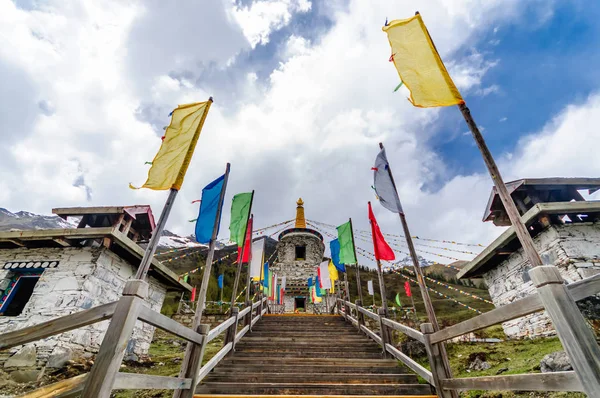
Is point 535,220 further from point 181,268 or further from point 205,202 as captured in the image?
point 181,268

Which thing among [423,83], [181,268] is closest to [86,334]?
[423,83]

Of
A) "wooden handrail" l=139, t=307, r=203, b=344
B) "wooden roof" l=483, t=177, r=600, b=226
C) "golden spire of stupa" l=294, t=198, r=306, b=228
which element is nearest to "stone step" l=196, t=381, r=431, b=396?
"wooden handrail" l=139, t=307, r=203, b=344

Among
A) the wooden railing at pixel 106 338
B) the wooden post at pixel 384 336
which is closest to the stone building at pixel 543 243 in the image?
the wooden post at pixel 384 336

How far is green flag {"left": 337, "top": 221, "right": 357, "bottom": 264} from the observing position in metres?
9.75

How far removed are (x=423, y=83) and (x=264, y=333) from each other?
7300 mm

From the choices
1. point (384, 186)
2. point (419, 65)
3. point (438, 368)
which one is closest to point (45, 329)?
point (438, 368)

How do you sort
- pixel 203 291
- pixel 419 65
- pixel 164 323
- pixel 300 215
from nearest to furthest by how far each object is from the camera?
pixel 164 323
pixel 419 65
pixel 203 291
pixel 300 215

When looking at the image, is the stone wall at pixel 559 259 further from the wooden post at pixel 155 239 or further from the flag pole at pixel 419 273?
the wooden post at pixel 155 239

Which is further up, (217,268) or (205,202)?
(217,268)

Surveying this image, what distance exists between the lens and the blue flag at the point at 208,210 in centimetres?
521

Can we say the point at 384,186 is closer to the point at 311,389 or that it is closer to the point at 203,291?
the point at 311,389

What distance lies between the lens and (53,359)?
19.9 feet

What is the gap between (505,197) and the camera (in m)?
2.90

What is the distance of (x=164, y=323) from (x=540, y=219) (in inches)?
322
